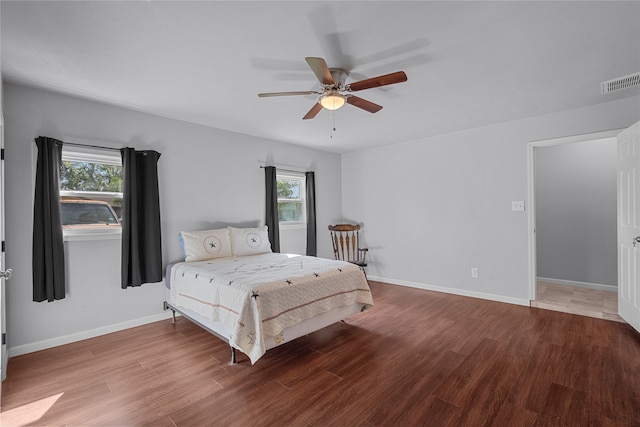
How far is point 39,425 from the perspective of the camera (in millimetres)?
1763

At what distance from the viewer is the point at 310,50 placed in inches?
83.0

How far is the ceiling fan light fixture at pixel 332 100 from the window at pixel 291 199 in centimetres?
250

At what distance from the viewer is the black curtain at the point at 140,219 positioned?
3.12 meters

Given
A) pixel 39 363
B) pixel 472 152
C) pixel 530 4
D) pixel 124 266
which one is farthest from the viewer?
pixel 472 152

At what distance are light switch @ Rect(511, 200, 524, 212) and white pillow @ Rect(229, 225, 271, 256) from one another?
129 inches

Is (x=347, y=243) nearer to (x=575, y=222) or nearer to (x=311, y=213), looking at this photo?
(x=311, y=213)

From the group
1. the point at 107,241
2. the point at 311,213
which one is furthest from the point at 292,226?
the point at 107,241

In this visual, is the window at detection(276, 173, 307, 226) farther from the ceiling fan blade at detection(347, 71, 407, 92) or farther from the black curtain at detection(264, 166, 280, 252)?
the ceiling fan blade at detection(347, 71, 407, 92)

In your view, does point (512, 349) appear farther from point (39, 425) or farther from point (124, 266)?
point (124, 266)

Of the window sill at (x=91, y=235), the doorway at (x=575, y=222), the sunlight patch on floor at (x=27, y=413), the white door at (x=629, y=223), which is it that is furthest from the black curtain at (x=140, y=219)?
the white door at (x=629, y=223)

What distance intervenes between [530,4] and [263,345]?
9.17ft

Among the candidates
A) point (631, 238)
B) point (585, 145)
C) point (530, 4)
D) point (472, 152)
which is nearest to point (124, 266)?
point (530, 4)

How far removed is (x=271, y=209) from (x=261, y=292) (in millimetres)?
2281

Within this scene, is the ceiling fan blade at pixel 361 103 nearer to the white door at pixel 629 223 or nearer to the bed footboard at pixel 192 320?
the bed footboard at pixel 192 320
